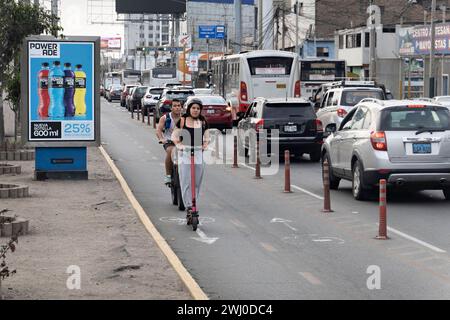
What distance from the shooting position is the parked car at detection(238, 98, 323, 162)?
27078 millimetres

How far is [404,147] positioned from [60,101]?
25.2 feet

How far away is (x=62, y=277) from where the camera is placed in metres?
10.5

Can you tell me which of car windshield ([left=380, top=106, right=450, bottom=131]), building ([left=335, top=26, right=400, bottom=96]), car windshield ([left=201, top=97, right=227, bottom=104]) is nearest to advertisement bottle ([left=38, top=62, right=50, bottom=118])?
car windshield ([left=380, top=106, right=450, bottom=131])

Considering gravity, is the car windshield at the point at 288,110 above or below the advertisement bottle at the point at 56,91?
below

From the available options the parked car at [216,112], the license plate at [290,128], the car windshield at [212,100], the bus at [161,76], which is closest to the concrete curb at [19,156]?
the license plate at [290,128]

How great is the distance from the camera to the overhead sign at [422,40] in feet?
169

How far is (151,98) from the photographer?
55500 millimetres

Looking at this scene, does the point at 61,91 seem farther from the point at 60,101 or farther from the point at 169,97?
the point at 169,97

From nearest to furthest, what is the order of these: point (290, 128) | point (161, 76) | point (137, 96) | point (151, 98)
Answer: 1. point (290, 128)
2. point (151, 98)
3. point (137, 96)
4. point (161, 76)

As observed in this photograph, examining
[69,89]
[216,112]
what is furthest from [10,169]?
[216,112]

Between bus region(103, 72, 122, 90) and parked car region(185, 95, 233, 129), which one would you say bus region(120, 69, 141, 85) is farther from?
parked car region(185, 95, 233, 129)

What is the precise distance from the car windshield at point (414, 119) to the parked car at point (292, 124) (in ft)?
29.8

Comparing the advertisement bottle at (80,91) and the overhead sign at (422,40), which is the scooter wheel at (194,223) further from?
the overhead sign at (422,40)
